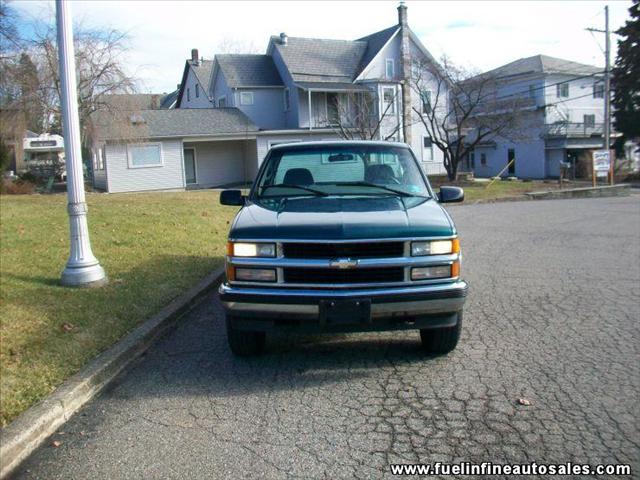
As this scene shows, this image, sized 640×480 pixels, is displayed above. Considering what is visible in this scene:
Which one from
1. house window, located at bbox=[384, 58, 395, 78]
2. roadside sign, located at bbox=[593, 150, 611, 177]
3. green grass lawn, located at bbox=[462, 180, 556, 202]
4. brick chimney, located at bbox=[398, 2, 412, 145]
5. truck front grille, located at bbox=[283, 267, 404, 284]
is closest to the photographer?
truck front grille, located at bbox=[283, 267, 404, 284]

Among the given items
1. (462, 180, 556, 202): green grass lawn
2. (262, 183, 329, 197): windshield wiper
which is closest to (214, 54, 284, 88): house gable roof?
(462, 180, 556, 202): green grass lawn

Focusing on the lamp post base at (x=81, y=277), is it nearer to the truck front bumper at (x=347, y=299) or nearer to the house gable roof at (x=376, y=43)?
the truck front bumper at (x=347, y=299)

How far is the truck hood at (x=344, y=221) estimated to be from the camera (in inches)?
179

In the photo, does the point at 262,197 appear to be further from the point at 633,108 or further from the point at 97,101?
the point at 633,108

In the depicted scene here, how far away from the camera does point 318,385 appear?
15.1ft

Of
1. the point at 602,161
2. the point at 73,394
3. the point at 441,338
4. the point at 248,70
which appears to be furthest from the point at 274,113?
the point at 73,394

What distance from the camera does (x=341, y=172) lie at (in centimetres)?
603

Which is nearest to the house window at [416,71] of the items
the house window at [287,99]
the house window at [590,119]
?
the house window at [287,99]

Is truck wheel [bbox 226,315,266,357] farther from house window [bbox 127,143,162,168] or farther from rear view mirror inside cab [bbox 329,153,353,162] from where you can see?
house window [bbox 127,143,162,168]

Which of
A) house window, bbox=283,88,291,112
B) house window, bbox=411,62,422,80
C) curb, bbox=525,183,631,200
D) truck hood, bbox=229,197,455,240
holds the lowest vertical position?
curb, bbox=525,183,631,200

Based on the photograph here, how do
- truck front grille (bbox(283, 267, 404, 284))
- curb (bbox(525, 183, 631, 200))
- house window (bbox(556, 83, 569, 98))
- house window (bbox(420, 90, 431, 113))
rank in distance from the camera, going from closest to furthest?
1. truck front grille (bbox(283, 267, 404, 284))
2. curb (bbox(525, 183, 631, 200))
3. house window (bbox(420, 90, 431, 113))
4. house window (bbox(556, 83, 569, 98))

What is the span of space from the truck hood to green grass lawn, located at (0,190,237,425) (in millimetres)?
1844

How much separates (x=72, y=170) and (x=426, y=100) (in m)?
31.0

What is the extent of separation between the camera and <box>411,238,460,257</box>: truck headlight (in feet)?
15.0
